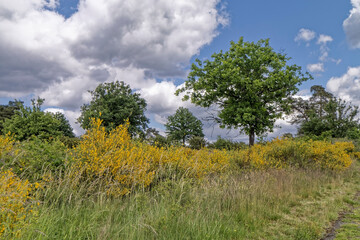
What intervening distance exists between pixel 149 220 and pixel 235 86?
1690cm

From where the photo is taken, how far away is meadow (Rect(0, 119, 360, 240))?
3.29 meters

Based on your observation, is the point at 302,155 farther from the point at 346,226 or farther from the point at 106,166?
the point at 106,166

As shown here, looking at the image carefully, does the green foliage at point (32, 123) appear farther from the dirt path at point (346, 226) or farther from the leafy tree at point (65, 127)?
the dirt path at point (346, 226)

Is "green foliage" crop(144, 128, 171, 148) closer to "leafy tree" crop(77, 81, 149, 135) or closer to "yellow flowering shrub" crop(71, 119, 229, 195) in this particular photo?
"yellow flowering shrub" crop(71, 119, 229, 195)

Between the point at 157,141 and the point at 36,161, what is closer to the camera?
the point at 36,161

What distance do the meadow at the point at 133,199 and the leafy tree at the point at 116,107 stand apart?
26631 mm

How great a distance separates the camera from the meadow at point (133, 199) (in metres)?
3.29

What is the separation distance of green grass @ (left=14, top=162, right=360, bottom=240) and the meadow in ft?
0.06

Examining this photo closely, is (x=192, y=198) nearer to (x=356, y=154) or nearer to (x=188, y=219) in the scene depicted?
(x=188, y=219)

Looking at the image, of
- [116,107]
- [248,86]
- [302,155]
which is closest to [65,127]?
[116,107]

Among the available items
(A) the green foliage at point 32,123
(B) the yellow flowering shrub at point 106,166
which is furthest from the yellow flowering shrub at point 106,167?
(A) the green foliage at point 32,123

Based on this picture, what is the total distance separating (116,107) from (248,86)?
74.6 ft

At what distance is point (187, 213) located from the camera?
4133mm

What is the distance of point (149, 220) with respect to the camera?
361cm
